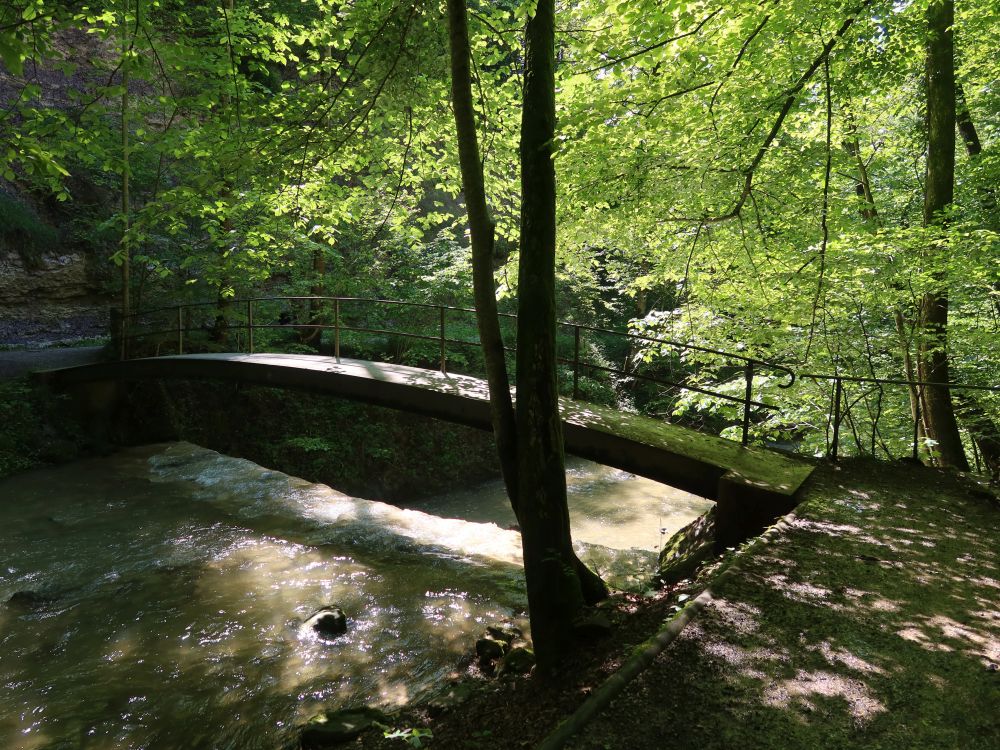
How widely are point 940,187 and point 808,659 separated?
7391 mm

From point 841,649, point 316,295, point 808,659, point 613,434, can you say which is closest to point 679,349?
point 613,434

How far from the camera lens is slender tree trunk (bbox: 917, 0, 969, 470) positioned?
734 centimetres

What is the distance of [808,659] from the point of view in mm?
2979

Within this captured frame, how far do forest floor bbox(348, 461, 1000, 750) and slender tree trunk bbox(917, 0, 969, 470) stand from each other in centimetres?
298

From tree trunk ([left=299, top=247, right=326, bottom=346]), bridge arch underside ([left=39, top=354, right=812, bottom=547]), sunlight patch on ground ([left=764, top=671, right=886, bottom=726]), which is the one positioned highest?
tree trunk ([left=299, top=247, right=326, bottom=346])

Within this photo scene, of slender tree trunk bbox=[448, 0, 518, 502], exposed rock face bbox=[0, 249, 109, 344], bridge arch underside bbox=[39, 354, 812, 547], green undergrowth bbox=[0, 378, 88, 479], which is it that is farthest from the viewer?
exposed rock face bbox=[0, 249, 109, 344]

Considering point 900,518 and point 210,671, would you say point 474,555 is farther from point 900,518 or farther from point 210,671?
point 900,518

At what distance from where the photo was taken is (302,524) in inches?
316

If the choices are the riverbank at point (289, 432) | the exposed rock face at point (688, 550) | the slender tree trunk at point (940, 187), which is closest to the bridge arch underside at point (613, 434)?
the exposed rock face at point (688, 550)

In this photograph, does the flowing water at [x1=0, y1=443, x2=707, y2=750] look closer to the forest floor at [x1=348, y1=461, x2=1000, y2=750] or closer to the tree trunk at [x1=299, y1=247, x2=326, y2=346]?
the forest floor at [x1=348, y1=461, x2=1000, y2=750]

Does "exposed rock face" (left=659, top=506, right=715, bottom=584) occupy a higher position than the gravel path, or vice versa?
the gravel path

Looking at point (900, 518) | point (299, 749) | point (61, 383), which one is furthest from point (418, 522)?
point (61, 383)

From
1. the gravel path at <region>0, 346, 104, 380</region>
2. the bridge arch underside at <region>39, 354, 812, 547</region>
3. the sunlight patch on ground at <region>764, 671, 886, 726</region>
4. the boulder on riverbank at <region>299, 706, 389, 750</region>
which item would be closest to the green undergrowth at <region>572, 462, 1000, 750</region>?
the sunlight patch on ground at <region>764, 671, 886, 726</region>

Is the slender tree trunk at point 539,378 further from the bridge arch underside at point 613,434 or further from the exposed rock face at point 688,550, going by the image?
the bridge arch underside at point 613,434
